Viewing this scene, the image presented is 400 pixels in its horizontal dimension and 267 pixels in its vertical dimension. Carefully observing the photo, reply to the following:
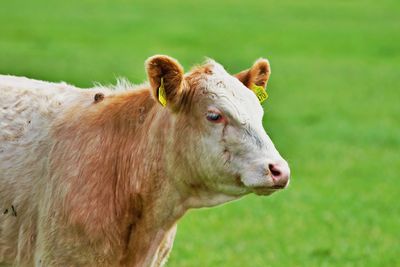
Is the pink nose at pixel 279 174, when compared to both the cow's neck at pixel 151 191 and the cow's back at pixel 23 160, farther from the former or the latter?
the cow's back at pixel 23 160

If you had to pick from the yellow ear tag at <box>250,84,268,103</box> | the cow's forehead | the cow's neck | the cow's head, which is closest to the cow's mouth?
the cow's head

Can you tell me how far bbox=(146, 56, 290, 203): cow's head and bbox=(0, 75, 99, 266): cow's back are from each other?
0.97 m

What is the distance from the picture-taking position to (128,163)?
697 cm

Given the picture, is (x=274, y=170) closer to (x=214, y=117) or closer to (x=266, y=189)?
(x=266, y=189)

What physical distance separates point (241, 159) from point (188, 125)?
481 mm

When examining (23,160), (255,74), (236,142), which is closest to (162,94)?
(236,142)

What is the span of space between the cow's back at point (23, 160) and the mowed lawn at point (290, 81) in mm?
2855

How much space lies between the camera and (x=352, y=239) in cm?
1200

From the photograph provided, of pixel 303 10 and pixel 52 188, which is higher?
pixel 52 188

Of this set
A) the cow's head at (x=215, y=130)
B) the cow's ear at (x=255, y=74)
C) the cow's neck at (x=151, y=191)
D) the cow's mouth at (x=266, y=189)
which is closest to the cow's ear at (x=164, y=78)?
the cow's head at (x=215, y=130)

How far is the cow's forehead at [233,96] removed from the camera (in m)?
6.53

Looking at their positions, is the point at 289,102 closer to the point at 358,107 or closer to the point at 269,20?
the point at 358,107

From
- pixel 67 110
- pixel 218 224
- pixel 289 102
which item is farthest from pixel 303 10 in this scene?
pixel 67 110

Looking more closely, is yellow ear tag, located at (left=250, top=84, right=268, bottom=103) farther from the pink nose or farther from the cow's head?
the pink nose
